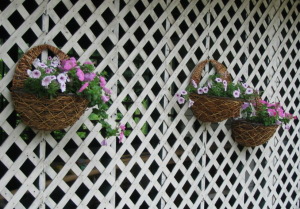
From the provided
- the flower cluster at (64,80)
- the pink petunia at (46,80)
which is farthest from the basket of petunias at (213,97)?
the pink petunia at (46,80)

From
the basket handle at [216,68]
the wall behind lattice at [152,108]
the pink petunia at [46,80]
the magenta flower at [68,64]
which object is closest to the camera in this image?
the pink petunia at [46,80]

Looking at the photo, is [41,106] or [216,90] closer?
[41,106]

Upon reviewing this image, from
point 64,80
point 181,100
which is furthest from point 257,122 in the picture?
point 64,80

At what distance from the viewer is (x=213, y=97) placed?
9.55 ft

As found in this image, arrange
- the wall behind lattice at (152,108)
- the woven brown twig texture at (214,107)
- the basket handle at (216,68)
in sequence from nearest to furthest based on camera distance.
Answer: the wall behind lattice at (152,108)
the woven brown twig texture at (214,107)
the basket handle at (216,68)

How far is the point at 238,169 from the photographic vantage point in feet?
12.0

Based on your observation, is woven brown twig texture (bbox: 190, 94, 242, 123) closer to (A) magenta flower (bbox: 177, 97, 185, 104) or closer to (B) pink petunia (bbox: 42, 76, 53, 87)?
(A) magenta flower (bbox: 177, 97, 185, 104)

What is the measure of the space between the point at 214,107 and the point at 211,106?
21 mm

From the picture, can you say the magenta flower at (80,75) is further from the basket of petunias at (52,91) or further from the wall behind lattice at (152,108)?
the wall behind lattice at (152,108)

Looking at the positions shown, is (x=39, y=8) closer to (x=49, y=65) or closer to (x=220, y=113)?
(x=49, y=65)

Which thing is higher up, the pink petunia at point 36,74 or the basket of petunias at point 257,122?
the basket of petunias at point 257,122

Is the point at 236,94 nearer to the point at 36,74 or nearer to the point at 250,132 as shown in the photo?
the point at 250,132

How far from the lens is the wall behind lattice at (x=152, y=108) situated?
2.41 metres

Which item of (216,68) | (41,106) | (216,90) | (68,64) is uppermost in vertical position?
(216,68)
